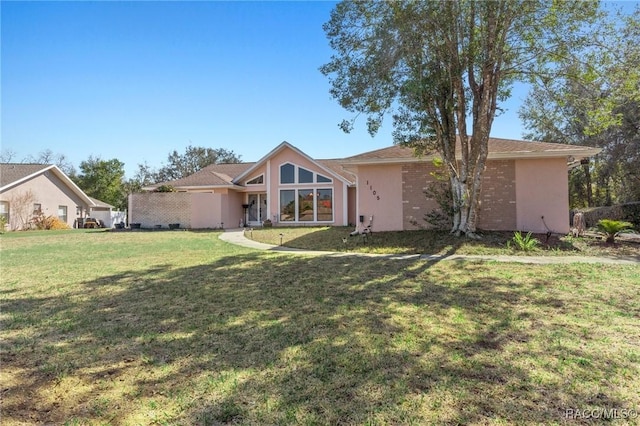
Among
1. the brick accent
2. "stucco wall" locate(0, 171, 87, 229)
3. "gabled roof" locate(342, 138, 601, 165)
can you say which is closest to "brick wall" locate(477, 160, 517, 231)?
the brick accent

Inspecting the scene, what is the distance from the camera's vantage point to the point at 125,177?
160ft

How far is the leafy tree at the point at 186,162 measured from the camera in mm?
49969

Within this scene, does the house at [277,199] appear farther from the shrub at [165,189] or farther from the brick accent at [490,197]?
the brick accent at [490,197]

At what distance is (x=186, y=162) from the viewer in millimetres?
50156

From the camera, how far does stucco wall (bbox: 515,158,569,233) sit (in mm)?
12695

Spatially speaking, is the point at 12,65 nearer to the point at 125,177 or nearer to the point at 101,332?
the point at 101,332

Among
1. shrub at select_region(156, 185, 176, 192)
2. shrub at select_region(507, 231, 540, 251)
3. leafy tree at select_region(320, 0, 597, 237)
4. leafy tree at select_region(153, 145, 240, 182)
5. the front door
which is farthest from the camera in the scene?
leafy tree at select_region(153, 145, 240, 182)

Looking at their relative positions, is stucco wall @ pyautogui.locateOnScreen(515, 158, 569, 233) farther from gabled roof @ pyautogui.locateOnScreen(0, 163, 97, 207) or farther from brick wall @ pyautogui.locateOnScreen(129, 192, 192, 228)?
gabled roof @ pyautogui.locateOnScreen(0, 163, 97, 207)

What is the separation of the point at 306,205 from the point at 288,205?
4.09 feet

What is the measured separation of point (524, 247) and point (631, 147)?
17.0 meters

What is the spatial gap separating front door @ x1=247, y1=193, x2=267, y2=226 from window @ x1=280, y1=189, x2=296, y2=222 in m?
1.86

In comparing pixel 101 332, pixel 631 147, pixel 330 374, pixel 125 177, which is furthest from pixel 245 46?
pixel 125 177

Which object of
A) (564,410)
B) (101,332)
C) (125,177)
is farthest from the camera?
(125,177)

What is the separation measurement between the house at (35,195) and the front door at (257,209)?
15.8 m
